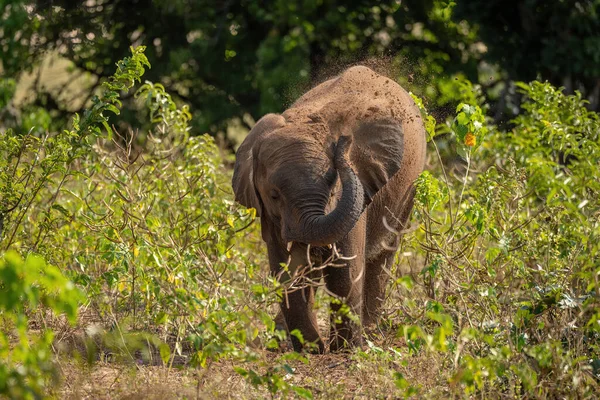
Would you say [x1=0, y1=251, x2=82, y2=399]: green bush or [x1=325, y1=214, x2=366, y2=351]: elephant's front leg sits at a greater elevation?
[x1=0, y1=251, x2=82, y2=399]: green bush

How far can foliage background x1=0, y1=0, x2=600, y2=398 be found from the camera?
553 centimetres

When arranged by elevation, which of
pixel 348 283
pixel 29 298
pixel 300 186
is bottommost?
pixel 348 283

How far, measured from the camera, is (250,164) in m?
7.73

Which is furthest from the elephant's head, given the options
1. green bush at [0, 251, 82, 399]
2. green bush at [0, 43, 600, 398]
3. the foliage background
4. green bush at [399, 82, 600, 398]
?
green bush at [0, 251, 82, 399]

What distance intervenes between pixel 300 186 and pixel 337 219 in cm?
38

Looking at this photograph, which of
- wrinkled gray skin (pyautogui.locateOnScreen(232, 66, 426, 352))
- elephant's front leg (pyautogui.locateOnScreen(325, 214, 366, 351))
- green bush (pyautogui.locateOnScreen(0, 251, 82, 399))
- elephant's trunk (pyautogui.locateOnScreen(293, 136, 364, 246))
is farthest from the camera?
elephant's front leg (pyautogui.locateOnScreen(325, 214, 366, 351))

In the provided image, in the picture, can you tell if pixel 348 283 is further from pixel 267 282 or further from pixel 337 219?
pixel 337 219

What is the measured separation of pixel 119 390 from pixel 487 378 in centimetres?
192

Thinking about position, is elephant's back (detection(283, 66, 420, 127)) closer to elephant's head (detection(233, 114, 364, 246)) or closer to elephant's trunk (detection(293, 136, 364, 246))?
elephant's head (detection(233, 114, 364, 246))

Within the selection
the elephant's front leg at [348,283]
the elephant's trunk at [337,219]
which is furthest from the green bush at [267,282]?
the elephant's trunk at [337,219]

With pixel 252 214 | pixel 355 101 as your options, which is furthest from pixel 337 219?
pixel 355 101

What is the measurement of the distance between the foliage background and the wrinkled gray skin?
0.90 feet

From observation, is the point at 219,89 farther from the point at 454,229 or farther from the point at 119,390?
the point at 119,390

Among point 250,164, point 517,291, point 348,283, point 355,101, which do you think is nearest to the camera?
point 517,291
